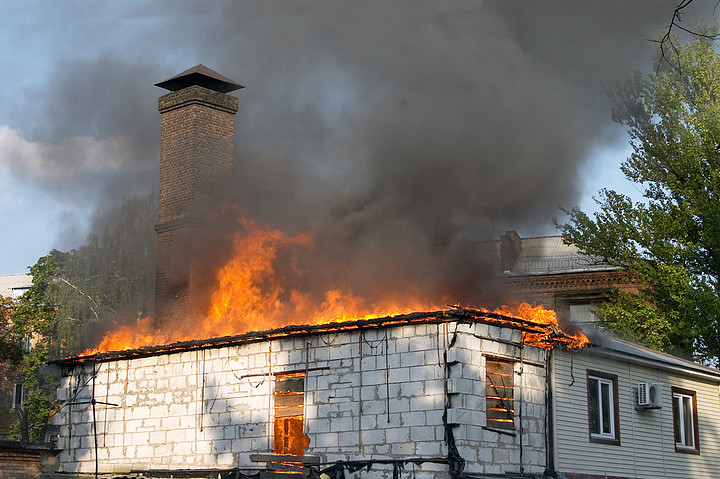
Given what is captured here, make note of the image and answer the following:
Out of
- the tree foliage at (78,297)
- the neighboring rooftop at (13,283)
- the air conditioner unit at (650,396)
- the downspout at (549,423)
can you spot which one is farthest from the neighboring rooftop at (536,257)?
the neighboring rooftop at (13,283)

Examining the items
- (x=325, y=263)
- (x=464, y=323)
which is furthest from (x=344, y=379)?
(x=325, y=263)

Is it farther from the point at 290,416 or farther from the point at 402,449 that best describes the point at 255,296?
the point at 402,449

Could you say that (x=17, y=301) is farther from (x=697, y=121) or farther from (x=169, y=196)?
(x=697, y=121)

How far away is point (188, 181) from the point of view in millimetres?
23203

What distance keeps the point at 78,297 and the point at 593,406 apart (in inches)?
998

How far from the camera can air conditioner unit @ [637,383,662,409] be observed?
17.7 meters

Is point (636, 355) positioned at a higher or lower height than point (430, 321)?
lower

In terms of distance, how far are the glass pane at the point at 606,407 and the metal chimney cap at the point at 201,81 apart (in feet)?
44.6

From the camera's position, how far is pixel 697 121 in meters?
27.6

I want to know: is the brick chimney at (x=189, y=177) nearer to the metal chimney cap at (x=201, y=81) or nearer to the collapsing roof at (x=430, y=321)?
the metal chimney cap at (x=201, y=81)

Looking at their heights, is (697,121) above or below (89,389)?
above

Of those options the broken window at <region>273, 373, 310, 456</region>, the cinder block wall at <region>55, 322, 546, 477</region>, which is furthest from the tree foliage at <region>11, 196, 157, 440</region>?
the broken window at <region>273, 373, 310, 456</region>

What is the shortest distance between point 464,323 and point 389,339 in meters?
1.49

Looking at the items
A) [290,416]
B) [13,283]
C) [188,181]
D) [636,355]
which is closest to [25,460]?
[290,416]
